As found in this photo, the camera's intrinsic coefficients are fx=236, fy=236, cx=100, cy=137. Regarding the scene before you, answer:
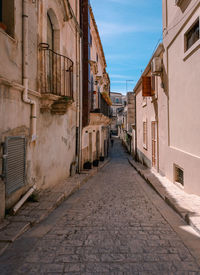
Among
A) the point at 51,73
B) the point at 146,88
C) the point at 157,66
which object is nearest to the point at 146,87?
the point at 146,88

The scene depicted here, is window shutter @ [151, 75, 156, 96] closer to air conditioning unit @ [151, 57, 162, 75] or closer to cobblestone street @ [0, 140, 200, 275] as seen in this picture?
air conditioning unit @ [151, 57, 162, 75]

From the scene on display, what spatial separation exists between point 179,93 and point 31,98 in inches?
182

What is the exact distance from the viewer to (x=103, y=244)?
148 inches

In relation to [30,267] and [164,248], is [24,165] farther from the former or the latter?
[164,248]

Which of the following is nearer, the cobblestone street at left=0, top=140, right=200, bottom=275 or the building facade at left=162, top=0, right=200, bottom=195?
the cobblestone street at left=0, top=140, right=200, bottom=275

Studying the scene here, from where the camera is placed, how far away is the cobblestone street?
312 cm

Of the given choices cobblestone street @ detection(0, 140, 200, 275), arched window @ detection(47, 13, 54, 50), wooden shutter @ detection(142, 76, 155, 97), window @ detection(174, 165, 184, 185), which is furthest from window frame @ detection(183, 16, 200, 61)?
wooden shutter @ detection(142, 76, 155, 97)

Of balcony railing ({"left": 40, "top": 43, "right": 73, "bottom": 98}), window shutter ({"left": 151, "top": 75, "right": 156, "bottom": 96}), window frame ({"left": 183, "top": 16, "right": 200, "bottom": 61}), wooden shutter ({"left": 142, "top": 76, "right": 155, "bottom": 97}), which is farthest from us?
wooden shutter ({"left": 142, "top": 76, "right": 155, "bottom": 97})

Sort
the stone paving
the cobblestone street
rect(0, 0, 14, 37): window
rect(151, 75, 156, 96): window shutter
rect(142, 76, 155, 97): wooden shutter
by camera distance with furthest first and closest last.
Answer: rect(142, 76, 155, 97): wooden shutter < rect(151, 75, 156, 96): window shutter < rect(0, 0, 14, 37): window < the stone paving < the cobblestone street

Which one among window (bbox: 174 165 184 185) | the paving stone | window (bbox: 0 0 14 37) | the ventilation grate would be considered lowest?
the paving stone

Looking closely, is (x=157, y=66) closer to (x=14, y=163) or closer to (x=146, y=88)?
(x=146, y=88)

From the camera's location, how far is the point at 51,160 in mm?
7605

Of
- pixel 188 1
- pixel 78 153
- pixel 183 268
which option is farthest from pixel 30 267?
pixel 78 153

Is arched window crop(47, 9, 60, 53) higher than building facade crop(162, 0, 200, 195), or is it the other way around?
arched window crop(47, 9, 60, 53)
